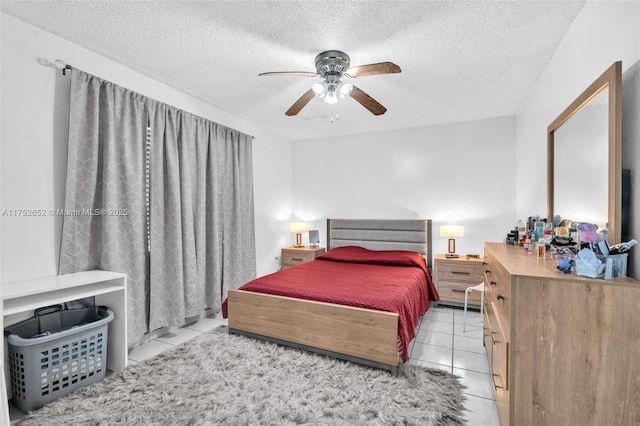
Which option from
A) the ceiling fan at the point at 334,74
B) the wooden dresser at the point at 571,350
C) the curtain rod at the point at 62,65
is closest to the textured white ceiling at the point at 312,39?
the ceiling fan at the point at 334,74

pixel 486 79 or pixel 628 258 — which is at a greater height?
pixel 486 79

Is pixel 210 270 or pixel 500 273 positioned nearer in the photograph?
pixel 500 273

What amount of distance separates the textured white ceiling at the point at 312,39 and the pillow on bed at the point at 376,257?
190 cm

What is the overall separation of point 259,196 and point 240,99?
1.49m

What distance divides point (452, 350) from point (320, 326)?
4.04ft

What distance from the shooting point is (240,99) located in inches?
133

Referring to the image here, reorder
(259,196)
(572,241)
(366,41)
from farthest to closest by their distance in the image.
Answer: (259,196) → (366,41) → (572,241)

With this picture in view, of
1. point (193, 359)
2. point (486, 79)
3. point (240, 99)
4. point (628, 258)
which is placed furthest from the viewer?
point (240, 99)

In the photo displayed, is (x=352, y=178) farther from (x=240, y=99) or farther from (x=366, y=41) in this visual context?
(x=366, y=41)

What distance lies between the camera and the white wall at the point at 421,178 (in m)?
3.96

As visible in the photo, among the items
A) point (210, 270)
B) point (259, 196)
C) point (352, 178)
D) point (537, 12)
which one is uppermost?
point (537, 12)

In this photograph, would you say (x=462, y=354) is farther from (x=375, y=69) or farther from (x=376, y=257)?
(x=375, y=69)

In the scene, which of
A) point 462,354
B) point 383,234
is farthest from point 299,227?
point 462,354

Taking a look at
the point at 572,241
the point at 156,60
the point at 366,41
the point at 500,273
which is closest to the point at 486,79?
the point at 366,41
